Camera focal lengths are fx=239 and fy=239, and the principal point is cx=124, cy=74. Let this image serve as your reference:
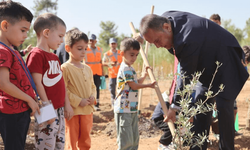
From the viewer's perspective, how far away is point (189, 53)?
8.15 ft

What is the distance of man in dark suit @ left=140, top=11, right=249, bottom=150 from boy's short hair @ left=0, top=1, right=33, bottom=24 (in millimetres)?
1212

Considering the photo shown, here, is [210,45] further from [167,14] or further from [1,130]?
[1,130]

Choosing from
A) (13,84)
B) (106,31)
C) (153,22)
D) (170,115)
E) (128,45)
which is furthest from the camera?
(106,31)

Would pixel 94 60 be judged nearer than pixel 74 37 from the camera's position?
No

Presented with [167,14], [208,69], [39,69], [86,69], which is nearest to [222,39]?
[208,69]

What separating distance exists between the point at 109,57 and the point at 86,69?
15.9 feet

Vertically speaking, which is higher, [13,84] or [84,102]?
[13,84]

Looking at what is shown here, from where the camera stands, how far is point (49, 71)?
2334 millimetres

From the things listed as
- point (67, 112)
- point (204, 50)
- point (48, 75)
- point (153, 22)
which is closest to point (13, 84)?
point (48, 75)

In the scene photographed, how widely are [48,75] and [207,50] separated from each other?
168cm

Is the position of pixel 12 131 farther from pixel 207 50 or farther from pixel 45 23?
pixel 207 50

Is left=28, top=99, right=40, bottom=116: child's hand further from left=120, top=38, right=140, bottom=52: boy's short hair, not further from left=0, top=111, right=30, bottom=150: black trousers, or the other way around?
left=120, top=38, right=140, bottom=52: boy's short hair

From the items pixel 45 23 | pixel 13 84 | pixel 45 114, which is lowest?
pixel 45 114

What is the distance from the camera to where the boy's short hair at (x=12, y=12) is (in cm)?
192
